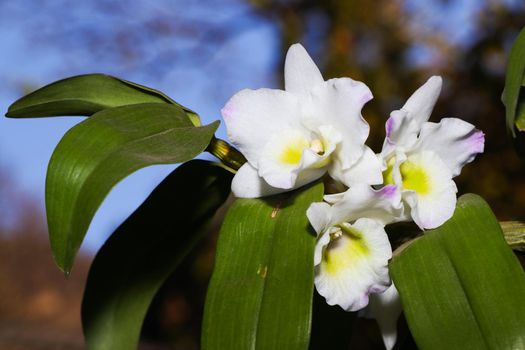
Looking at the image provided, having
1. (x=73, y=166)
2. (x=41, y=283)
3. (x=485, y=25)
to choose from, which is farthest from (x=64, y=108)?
(x=41, y=283)

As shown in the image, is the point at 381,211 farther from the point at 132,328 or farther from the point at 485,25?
the point at 485,25

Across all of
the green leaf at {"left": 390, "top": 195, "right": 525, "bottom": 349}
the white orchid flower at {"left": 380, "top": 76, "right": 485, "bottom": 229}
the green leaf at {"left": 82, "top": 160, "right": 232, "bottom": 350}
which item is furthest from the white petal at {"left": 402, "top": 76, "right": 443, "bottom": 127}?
the green leaf at {"left": 82, "top": 160, "right": 232, "bottom": 350}

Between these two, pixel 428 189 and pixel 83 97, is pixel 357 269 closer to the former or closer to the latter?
pixel 428 189

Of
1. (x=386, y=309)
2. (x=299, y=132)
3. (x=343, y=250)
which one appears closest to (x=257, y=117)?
(x=299, y=132)

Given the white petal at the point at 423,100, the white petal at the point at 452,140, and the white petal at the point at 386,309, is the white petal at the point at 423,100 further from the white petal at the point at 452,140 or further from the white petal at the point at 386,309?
the white petal at the point at 386,309

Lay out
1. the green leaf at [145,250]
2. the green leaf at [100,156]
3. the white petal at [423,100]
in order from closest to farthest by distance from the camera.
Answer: the green leaf at [100,156]
the white petal at [423,100]
the green leaf at [145,250]

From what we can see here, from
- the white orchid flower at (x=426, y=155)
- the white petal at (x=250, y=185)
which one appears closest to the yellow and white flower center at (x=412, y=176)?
the white orchid flower at (x=426, y=155)
